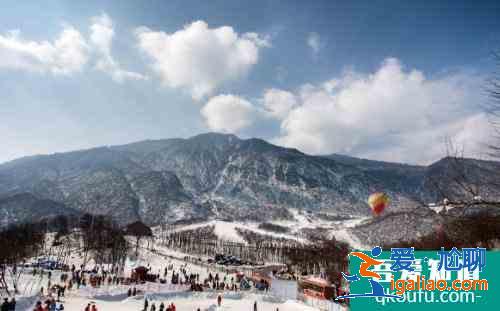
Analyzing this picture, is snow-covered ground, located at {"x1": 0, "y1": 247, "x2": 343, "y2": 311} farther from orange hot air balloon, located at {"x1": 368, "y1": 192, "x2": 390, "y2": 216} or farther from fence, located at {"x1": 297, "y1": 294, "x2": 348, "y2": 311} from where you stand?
orange hot air balloon, located at {"x1": 368, "y1": 192, "x2": 390, "y2": 216}

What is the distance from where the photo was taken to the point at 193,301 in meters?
30.7

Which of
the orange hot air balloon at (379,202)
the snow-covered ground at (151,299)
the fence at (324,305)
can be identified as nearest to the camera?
the snow-covered ground at (151,299)

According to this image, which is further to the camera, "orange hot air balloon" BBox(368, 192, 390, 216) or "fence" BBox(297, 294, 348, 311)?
"orange hot air balloon" BBox(368, 192, 390, 216)

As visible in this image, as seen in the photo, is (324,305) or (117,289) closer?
(324,305)

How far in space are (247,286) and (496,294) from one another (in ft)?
121

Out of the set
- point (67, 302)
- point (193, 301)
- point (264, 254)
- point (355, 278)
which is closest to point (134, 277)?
point (193, 301)

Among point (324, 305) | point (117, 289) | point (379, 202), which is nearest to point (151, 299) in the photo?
point (117, 289)

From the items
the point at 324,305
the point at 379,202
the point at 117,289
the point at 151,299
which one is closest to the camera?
the point at 324,305

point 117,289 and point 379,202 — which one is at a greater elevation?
point 379,202

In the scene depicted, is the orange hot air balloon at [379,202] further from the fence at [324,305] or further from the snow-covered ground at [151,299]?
the snow-covered ground at [151,299]

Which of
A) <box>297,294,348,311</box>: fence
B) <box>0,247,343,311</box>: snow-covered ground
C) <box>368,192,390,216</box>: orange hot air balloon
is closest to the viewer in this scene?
<box>0,247,343,311</box>: snow-covered ground

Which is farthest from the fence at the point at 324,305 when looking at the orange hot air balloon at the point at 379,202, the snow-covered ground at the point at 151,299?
the orange hot air balloon at the point at 379,202

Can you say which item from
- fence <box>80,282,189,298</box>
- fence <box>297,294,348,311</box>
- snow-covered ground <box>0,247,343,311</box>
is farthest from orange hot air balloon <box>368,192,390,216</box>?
fence <box>80,282,189,298</box>

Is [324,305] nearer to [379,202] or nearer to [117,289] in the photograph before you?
[379,202]
